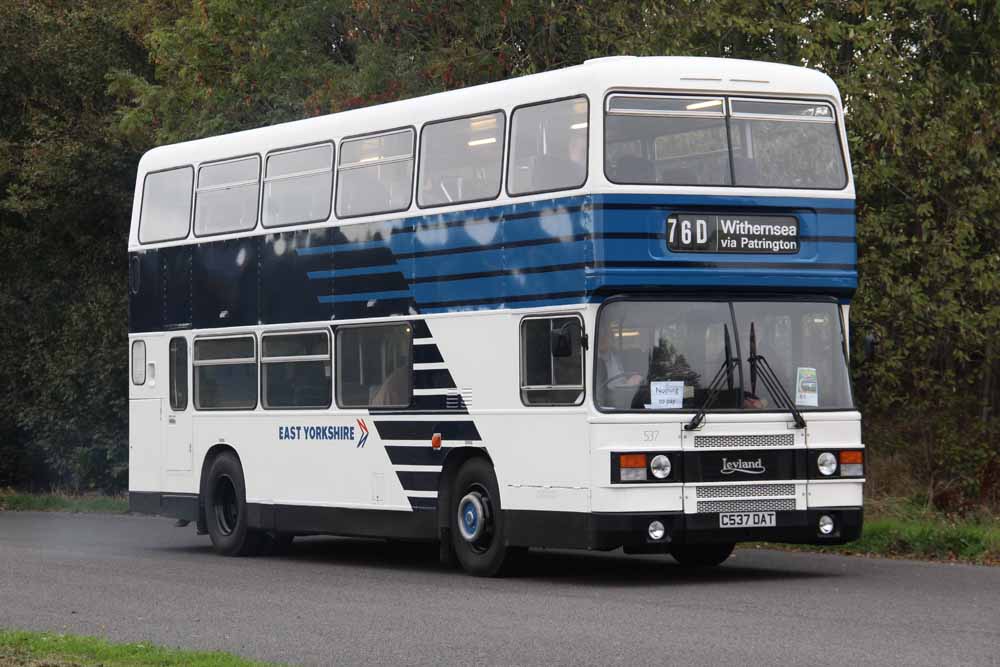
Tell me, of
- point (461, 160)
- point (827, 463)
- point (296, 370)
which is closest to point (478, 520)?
point (827, 463)

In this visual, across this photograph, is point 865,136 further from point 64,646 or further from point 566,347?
point 64,646

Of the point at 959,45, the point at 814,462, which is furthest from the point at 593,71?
the point at 959,45

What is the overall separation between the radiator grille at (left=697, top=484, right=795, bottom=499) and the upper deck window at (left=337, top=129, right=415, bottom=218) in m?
4.16

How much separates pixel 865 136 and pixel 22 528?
12.1 meters

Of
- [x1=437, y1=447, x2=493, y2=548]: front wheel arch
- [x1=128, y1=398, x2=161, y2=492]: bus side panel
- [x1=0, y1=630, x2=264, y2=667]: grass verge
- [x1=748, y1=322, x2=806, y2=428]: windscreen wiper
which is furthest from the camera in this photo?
[x1=128, y1=398, x2=161, y2=492]: bus side panel

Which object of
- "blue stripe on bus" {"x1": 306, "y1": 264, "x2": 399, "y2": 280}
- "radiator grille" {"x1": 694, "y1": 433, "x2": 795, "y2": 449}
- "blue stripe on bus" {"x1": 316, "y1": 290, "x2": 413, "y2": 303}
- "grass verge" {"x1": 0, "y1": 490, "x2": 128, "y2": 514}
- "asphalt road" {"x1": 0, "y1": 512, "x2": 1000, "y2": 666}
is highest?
"blue stripe on bus" {"x1": 306, "y1": 264, "x2": 399, "y2": 280}

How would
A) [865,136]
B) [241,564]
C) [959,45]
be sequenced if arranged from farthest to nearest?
[959,45] → [865,136] → [241,564]

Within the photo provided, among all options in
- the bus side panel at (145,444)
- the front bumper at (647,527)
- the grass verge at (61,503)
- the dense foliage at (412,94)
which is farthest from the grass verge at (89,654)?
the grass verge at (61,503)

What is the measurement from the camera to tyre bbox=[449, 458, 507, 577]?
669 inches

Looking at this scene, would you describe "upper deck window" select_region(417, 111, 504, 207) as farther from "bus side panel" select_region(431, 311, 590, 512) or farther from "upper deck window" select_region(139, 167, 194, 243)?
"upper deck window" select_region(139, 167, 194, 243)

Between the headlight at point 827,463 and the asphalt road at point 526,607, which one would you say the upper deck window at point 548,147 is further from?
the asphalt road at point 526,607

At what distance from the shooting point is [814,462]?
16328mm

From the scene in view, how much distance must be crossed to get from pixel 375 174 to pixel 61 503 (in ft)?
48.7

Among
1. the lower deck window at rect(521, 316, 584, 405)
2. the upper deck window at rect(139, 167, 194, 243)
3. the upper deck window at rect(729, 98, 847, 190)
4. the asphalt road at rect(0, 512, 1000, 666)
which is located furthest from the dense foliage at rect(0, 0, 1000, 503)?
the lower deck window at rect(521, 316, 584, 405)
